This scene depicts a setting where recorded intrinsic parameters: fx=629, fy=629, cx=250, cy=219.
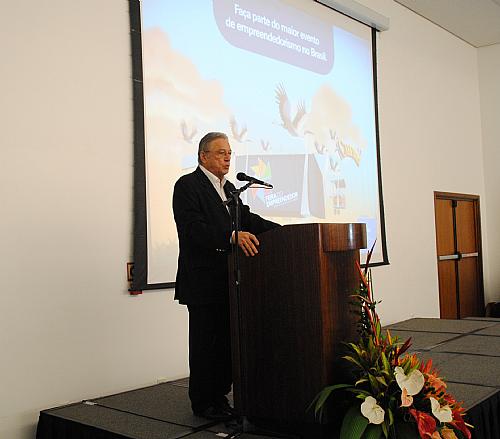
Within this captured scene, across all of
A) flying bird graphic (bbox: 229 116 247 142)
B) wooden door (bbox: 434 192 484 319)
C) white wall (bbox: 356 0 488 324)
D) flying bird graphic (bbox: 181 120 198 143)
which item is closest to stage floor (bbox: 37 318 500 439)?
flying bird graphic (bbox: 181 120 198 143)

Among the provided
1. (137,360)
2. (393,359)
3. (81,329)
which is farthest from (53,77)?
(393,359)

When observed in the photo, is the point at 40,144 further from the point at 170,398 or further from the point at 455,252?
the point at 455,252

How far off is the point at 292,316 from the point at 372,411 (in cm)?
47

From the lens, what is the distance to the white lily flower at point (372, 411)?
6.95 feet

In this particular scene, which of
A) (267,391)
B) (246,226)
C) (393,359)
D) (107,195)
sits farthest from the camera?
(107,195)

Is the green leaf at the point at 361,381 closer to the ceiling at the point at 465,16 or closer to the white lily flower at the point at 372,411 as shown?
the white lily flower at the point at 372,411

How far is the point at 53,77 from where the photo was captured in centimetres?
339

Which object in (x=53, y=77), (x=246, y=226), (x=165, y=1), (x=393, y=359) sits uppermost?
(x=165, y=1)

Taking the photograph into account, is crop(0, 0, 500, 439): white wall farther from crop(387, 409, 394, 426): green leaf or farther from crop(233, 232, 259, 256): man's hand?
crop(387, 409, 394, 426): green leaf

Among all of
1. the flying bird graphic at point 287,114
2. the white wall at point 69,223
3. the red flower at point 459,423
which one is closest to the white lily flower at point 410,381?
the red flower at point 459,423

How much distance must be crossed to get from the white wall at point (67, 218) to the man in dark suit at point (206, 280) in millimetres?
920

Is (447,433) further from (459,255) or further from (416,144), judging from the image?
(459,255)

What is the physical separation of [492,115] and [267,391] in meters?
6.54

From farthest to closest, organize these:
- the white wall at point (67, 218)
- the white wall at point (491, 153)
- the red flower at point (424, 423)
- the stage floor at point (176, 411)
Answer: the white wall at point (491, 153) → the white wall at point (67, 218) → the stage floor at point (176, 411) → the red flower at point (424, 423)
